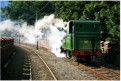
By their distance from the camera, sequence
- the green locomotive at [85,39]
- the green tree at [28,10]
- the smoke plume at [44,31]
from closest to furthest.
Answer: the green locomotive at [85,39] → the smoke plume at [44,31] → the green tree at [28,10]

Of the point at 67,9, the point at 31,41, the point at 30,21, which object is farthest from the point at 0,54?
the point at 30,21

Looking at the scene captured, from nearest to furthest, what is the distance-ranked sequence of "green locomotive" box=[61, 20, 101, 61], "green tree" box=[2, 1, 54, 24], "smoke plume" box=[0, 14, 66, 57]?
1. "green locomotive" box=[61, 20, 101, 61]
2. "smoke plume" box=[0, 14, 66, 57]
3. "green tree" box=[2, 1, 54, 24]

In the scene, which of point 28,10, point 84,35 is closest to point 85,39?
point 84,35

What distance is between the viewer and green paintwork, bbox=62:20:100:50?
2367cm

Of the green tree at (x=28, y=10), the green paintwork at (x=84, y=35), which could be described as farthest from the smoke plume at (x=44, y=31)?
the green paintwork at (x=84, y=35)

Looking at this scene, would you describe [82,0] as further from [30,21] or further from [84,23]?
[30,21]

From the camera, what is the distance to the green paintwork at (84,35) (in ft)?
77.7

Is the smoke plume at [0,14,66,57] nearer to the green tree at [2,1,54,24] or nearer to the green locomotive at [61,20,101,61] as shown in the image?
the green tree at [2,1,54,24]

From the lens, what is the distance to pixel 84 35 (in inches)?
934

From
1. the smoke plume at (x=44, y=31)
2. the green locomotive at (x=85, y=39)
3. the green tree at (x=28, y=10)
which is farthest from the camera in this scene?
the green tree at (x=28, y=10)

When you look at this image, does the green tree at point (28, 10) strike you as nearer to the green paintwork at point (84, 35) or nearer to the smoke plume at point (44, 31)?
the smoke plume at point (44, 31)

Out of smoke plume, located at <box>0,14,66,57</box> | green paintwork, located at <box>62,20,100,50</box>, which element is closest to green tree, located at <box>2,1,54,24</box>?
smoke plume, located at <box>0,14,66,57</box>

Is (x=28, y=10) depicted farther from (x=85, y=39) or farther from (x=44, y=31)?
(x=85, y=39)

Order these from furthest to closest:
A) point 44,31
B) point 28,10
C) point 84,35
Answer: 1. point 28,10
2. point 44,31
3. point 84,35
